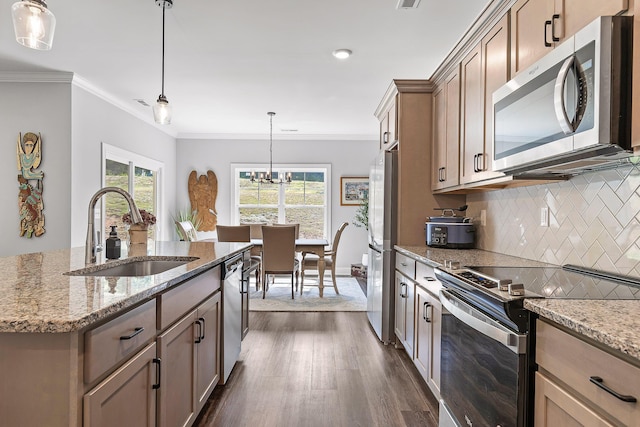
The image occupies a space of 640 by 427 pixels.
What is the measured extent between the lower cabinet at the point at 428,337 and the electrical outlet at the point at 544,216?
0.73m

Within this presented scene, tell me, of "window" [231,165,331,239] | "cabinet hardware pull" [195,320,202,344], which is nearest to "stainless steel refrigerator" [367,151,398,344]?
"cabinet hardware pull" [195,320,202,344]

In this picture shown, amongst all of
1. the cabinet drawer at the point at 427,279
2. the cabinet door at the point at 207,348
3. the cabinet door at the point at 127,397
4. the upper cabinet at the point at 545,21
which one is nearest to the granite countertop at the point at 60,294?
the cabinet door at the point at 127,397

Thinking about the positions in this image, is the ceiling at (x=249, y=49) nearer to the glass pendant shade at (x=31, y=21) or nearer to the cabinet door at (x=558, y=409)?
the glass pendant shade at (x=31, y=21)

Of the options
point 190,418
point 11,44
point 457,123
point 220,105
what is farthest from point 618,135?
point 220,105

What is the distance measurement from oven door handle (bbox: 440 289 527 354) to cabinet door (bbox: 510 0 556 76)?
1168mm

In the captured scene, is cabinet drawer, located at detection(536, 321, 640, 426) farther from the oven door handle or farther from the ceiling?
the ceiling

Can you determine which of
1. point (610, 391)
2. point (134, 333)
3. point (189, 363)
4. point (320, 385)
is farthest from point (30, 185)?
Result: point (610, 391)

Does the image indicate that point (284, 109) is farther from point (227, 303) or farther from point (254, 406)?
point (254, 406)

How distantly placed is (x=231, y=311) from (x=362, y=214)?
14.7 ft

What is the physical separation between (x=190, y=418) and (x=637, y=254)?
6.77 feet

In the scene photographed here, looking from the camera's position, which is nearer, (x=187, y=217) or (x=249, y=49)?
(x=249, y=49)

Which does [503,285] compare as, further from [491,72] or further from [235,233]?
[235,233]

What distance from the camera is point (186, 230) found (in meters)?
6.23

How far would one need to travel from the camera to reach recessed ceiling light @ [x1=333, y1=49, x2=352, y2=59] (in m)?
3.37
